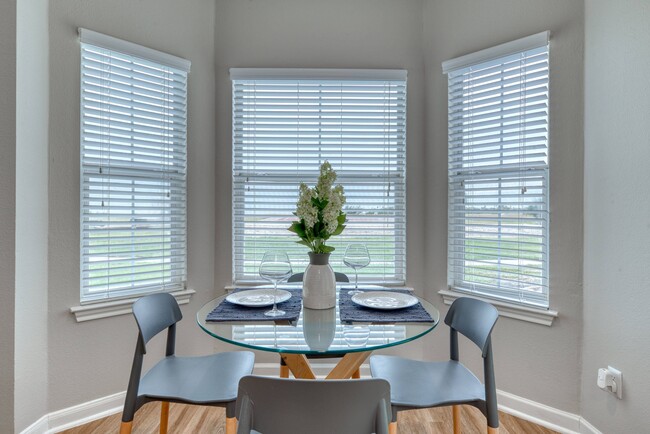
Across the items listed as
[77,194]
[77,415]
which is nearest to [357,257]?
[77,194]

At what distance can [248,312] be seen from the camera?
1485 millimetres

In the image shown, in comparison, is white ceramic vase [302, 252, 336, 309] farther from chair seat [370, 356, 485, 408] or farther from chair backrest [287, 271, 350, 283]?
chair backrest [287, 271, 350, 283]

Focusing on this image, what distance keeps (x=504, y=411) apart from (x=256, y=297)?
173 centimetres

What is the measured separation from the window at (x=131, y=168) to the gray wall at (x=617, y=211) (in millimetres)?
2493

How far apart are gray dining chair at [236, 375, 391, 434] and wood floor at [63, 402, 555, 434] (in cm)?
134

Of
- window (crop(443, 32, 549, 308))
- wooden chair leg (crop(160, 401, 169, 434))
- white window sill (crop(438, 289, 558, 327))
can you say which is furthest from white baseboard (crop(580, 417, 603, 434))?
wooden chair leg (crop(160, 401, 169, 434))

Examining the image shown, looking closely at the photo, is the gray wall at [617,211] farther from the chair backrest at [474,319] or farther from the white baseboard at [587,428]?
the chair backrest at [474,319]

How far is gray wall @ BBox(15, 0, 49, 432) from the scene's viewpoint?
1735 millimetres

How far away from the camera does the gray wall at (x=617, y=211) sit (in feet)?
5.22

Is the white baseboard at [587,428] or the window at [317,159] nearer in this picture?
the white baseboard at [587,428]

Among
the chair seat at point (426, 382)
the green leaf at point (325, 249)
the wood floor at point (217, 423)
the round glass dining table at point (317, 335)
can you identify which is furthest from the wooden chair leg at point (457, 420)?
the green leaf at point (325, 249)

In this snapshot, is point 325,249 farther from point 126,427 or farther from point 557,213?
point 557,213

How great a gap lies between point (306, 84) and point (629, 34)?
6.00 ft

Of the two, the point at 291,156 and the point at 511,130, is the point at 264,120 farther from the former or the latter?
the point at 511,130
